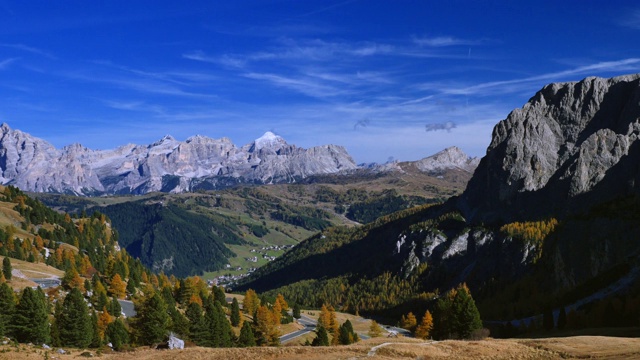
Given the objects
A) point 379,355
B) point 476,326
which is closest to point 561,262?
point 476,326

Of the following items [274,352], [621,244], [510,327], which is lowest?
[510,327]

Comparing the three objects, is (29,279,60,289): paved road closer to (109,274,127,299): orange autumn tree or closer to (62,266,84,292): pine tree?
(62,266,84,292): pine tree

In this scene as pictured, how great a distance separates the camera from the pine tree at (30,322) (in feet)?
273

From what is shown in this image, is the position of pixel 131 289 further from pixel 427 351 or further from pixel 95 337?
pixel 427 351

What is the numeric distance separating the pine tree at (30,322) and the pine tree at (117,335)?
11100 millimetres

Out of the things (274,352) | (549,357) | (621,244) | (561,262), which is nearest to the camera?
(549,357)

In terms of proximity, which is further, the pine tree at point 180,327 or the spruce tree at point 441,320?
the spruce tree at point 441,320

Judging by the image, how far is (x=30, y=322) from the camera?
84.1m

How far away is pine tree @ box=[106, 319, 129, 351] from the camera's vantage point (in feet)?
298

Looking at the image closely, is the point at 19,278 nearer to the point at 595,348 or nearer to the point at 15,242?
the point at 15,242

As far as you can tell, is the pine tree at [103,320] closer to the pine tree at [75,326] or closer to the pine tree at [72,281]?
the pine tree at [75,326]

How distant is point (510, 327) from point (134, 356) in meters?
115

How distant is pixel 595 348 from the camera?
192ft

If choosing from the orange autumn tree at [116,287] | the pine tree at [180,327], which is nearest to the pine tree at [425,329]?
the pine tree at [180,327]
